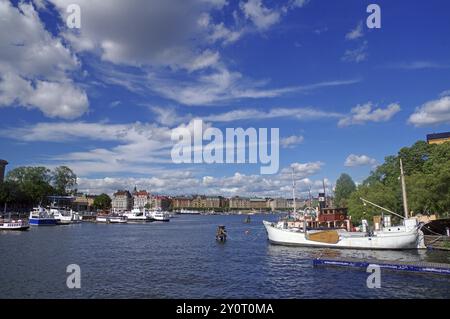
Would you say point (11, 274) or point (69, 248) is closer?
point (11, 274)

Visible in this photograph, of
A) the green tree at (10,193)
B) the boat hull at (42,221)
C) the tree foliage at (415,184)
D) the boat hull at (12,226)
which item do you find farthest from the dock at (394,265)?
the green tree at (10,193)

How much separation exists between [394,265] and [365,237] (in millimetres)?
22702

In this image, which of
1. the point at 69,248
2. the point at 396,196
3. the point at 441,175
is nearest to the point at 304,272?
the point at 441,175

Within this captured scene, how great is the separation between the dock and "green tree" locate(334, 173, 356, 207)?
98797mm

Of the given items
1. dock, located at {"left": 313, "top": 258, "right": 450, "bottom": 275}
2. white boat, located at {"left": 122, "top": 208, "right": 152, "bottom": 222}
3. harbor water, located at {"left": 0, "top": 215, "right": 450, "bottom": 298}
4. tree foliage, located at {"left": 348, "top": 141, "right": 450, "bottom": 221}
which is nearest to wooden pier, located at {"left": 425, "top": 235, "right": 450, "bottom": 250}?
harbor water, located at {"left": 0, "top": 215, "right": 450, "bottom": 298}

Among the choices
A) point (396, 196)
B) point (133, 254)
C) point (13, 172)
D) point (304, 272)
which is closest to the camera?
point (304, 272)

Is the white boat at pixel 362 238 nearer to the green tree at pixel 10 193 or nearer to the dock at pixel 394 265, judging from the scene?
the dock at pixel 394 265

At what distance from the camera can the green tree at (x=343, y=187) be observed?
143750mm

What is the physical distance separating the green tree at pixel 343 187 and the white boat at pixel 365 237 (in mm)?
74875

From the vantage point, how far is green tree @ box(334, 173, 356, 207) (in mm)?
143750

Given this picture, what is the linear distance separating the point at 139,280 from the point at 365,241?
40.7 m
